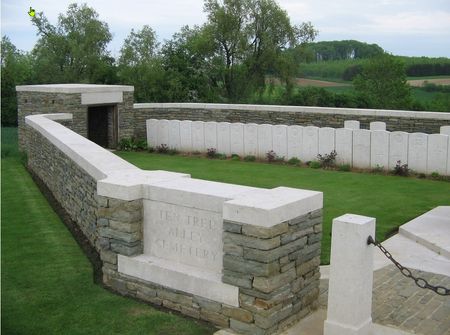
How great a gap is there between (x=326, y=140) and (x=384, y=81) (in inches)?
1095

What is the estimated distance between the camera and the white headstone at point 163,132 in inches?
733

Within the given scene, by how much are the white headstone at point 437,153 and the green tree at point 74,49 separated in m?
25.8

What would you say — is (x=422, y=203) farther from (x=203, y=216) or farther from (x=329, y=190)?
(x=203, y=216)

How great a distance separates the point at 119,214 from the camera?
21.1 feet

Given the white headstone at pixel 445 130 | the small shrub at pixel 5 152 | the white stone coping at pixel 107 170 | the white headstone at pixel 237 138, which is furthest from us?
the small shrub at pixel 5 152

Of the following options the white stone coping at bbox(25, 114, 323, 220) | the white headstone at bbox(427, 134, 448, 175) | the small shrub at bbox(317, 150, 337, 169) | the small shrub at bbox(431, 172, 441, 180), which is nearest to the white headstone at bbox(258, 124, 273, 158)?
the small shrub at bbox(317, 150, 337, 169)

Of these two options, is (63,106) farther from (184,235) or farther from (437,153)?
(184,235)

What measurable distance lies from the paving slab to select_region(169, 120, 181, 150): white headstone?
9914 millimetres

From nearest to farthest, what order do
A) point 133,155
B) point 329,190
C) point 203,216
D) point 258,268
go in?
1. point 258,268
2. point 203,216
3. point 329,190
4. point 133,155

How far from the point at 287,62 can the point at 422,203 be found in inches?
960

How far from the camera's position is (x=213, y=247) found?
5895 millimetres

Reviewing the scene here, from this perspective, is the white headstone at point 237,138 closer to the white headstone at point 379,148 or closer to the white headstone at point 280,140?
the white headstone at point 280,140

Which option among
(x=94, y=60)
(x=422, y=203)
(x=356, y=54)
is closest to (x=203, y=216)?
(x=422, y=203)

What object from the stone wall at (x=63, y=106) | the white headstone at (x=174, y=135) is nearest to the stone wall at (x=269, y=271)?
the stone wall at (x=63, y=106)
